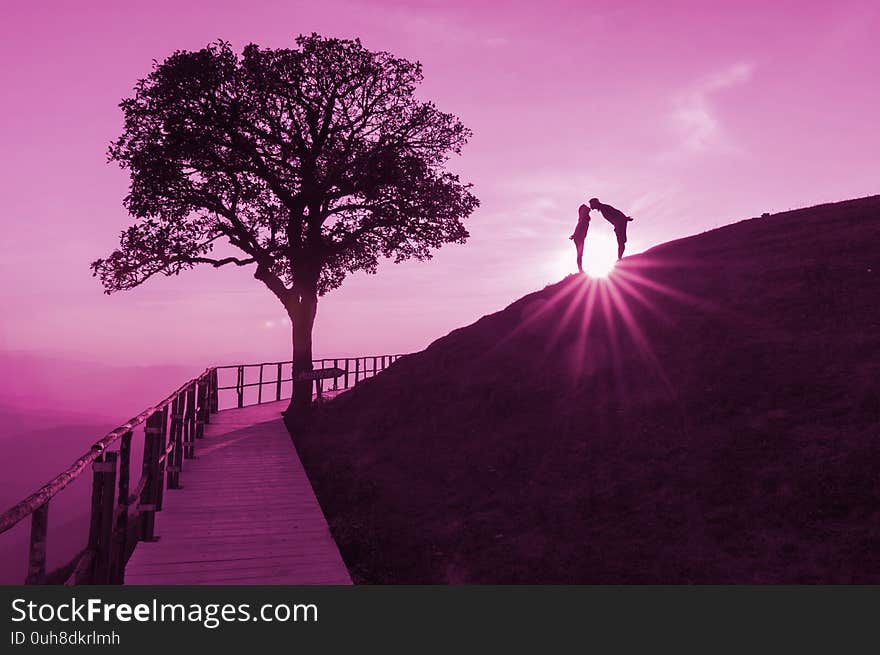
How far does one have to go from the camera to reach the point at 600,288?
68.4ft

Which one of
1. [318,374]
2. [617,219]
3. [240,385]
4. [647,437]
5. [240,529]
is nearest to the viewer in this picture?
[240,529]

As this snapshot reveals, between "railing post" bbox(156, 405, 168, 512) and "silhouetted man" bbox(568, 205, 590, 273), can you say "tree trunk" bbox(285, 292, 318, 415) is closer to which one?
"silhouetted man" bbox(568, 205, 590, 273)

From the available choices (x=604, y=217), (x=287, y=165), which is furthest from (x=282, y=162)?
(x=604, y=217)

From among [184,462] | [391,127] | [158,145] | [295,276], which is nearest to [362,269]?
[295,276]

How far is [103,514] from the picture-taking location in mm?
7125

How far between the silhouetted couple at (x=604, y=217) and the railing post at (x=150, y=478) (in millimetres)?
14563

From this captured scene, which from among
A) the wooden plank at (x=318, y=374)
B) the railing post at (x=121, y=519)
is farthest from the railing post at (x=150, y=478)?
the wooden plank at (x=318, y=374)

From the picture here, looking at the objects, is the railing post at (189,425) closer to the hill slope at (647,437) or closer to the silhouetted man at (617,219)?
the hill slope at (647,437)

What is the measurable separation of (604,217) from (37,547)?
61.7 feet

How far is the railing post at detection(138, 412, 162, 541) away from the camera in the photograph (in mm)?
10266

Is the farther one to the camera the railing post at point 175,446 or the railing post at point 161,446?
the railing post at point 175,446

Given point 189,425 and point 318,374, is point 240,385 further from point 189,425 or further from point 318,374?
point 189,425

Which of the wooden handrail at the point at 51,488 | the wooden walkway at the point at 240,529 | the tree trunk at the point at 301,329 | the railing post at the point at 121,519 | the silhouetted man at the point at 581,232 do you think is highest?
the silhouetted man at the point at 581,232

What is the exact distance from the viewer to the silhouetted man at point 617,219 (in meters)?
20.5
